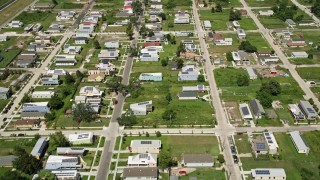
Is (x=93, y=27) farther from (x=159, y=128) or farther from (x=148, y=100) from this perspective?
(x=159, y=128)

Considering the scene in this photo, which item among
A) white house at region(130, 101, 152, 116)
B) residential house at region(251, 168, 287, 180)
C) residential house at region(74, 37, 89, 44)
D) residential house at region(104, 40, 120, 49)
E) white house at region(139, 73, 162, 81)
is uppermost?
residential house at region(74, 37, 89, 44)

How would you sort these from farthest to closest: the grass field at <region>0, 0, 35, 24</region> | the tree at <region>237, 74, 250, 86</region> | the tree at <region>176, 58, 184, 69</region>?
the grass field at <region>0, 0, 35, 24</region>
the tree at <region>176, 58, 184, 69</region>
the tree at <region>237, 74, 250, 86</region>

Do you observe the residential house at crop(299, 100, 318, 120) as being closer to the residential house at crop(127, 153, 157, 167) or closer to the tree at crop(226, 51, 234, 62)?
the tree at crop(226, 51, 234, 62)

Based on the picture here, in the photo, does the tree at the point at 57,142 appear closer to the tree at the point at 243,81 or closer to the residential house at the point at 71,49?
the residential house at the point at 71,49

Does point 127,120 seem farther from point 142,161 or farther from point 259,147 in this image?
point 259,147

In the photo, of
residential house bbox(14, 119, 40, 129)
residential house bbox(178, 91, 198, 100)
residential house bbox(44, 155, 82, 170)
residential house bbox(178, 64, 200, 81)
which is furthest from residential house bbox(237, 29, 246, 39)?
residential house bbox(44, 155, 82, 170)

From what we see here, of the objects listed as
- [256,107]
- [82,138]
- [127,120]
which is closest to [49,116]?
[82,138]

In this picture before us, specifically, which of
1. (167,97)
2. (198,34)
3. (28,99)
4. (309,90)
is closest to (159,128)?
(167,97)
